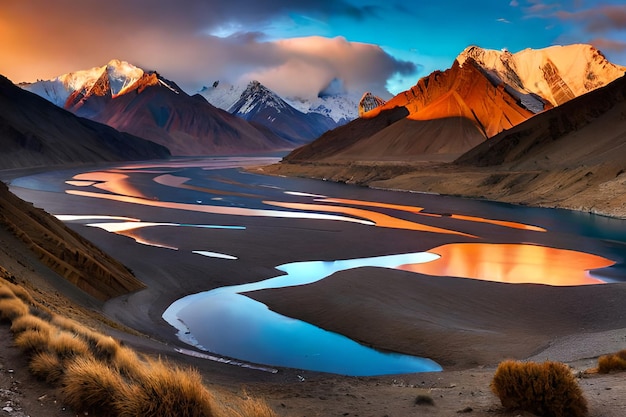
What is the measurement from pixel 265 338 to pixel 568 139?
7588 cm

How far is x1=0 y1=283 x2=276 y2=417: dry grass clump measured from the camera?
5629 mm

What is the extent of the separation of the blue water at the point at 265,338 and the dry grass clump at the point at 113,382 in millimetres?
6913

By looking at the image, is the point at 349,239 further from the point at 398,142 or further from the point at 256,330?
the point at 398,142

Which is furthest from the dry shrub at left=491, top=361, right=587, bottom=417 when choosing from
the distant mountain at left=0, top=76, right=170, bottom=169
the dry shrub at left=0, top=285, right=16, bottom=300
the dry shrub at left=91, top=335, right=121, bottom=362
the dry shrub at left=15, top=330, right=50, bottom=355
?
the distant mountain at left=0, top=76, right=170, bottom=169

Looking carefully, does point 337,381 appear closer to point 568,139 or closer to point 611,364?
point 611,364

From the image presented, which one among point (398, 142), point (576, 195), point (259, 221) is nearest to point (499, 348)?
point (259, 221)

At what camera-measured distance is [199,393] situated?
5820mm

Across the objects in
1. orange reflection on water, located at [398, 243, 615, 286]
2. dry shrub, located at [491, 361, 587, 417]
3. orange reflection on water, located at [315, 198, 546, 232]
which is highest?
orange reflection on water, located at [315, 198, 546, 232]

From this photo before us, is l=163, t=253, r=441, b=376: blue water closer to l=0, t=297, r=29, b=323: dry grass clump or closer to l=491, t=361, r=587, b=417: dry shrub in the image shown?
l=491, t=361, r=587, b=417: dry shrub

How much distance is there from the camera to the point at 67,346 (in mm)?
7168

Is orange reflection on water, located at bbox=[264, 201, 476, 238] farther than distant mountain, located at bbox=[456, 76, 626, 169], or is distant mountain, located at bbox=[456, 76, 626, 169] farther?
distant mountain, located at bbox=[456, 76, 626, 169]

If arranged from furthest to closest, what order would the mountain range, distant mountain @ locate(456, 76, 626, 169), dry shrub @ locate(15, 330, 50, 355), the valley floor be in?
the mountain range
distant mountain @ locate(456, 76, 626, 169)
dry shrub @ locate(15, 330, 50, 355)
the valley floor

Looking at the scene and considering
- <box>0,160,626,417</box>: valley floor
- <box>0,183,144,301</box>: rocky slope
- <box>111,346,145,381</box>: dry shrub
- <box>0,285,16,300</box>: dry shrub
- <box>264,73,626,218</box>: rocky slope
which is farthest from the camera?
<box>264,73,626,218</box>: rocky slope

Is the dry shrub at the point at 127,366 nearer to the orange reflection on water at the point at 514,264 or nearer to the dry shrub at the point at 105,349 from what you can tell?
the dry shrub at the point at 105,349
